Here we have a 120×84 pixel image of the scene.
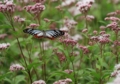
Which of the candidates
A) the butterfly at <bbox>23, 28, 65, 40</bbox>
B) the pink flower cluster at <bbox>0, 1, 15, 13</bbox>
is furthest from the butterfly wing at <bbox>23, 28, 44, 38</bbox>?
the pink flower cluster at <bbox>0, 1, 15, 13</bbox>

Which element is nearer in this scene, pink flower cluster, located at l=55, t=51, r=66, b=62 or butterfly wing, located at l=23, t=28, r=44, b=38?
butterfly wing, located at l=23, t=28, r=44, b=38

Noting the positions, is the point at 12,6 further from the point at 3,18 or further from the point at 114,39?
the point at 114,39

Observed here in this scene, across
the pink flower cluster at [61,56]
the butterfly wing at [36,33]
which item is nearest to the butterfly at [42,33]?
the butterfly wing at [36,33]

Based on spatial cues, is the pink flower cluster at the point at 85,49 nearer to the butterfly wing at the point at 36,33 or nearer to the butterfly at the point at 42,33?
the butterfly at the point at 42,33

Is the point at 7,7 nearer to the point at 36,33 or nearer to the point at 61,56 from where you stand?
the point at 36,33

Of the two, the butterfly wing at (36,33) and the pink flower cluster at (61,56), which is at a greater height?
the butterfly wing at (36,33)

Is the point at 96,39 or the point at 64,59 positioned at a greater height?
the point at 96,39

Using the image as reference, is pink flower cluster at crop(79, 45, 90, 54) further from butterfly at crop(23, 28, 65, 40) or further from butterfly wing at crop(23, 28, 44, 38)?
butterfly wing at crop(23, 28, 44, 38)

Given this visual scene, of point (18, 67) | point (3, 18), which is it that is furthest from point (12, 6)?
point (18, 67)

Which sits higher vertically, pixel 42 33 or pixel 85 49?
pixel 42 33

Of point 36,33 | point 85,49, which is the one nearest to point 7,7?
point 36,33

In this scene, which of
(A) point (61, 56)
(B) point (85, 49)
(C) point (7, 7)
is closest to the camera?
(C) point (7, 7)
